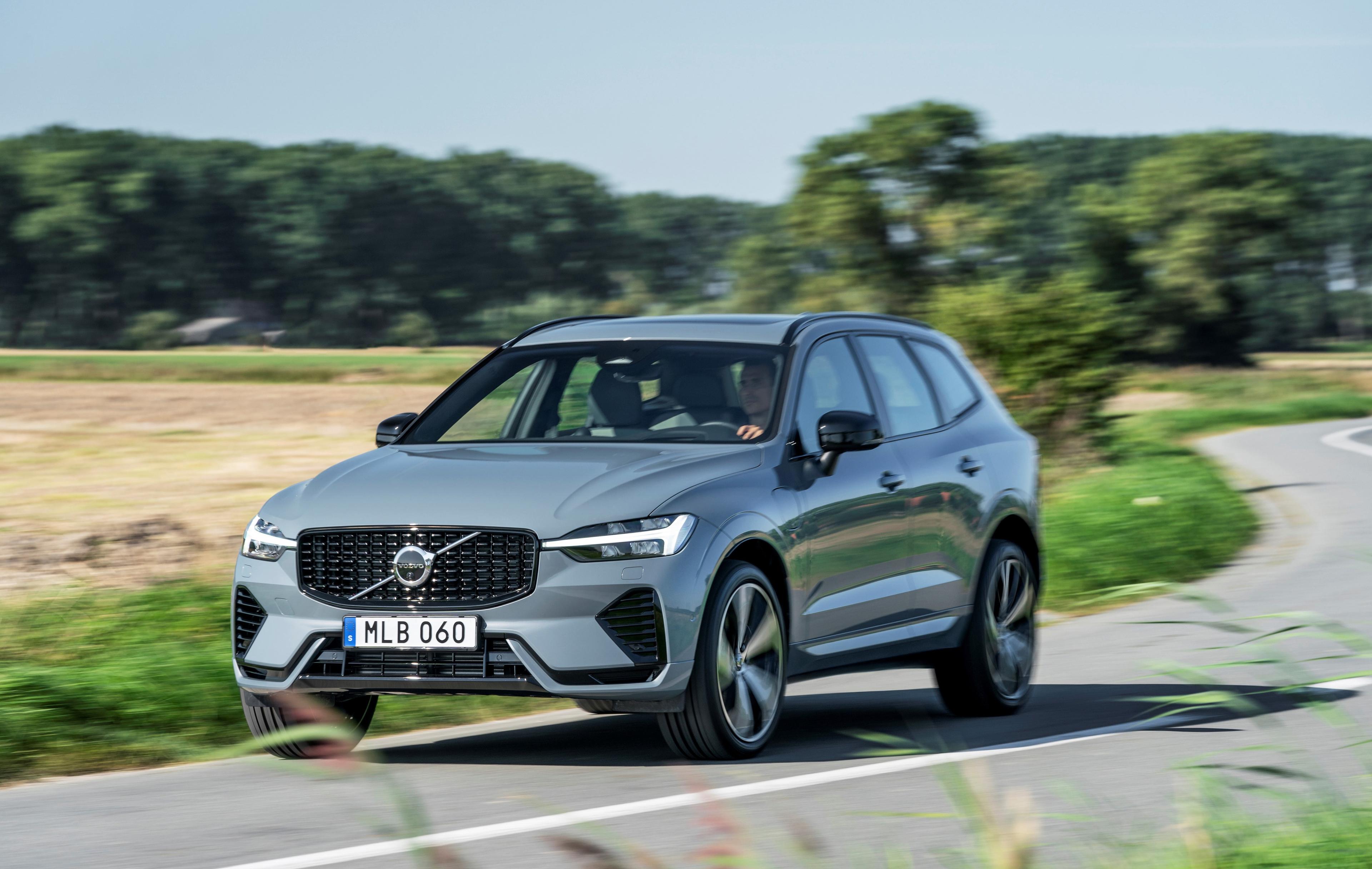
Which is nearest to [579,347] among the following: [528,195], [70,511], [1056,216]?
[70,511]

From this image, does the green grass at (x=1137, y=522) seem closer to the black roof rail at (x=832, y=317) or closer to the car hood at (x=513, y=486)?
the black roof rail at (x=832, y=317)

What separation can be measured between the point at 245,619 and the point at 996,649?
11.6ft

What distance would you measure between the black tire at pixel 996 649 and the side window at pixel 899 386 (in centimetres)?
77

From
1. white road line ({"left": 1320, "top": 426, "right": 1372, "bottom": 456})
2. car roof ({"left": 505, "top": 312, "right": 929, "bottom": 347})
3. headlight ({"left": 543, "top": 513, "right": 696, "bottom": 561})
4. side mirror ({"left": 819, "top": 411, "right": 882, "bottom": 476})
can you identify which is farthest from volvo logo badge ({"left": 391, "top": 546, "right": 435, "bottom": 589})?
white road line ({"left": 1320, "top": 426, "right": 1372, "bottom": 456})

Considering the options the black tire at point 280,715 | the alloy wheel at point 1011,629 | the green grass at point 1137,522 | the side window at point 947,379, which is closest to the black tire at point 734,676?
the black tire at point 280,715

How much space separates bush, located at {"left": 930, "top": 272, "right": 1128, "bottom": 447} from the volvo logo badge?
17.7 meters

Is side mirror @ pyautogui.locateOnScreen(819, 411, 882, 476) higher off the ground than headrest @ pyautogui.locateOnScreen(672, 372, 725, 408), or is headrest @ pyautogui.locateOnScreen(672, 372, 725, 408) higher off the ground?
headrest @ pyautogui.locateOnScreen(672, 372, 725, 408)

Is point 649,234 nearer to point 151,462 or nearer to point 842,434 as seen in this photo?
point 151,462

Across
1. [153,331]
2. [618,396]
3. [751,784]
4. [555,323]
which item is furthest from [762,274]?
[751,784]

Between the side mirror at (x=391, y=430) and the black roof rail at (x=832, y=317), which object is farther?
the side mirror at (x=391, y=430)

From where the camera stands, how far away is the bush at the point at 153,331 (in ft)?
361

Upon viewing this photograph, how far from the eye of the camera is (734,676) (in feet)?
21.7

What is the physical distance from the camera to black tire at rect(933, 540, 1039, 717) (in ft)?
27.2

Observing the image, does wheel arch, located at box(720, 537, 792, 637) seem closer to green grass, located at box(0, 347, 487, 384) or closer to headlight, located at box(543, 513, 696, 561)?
headlight, located at box(543, 513, 696, 561)
